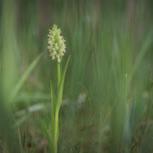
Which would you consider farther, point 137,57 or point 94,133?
point 137,57

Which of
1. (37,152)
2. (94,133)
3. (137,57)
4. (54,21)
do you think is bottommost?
(37,152)

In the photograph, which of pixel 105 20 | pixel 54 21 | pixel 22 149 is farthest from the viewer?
pixel 54 21

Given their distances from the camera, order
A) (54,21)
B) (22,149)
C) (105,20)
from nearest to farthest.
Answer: (22,149), (105,20), (54,21)

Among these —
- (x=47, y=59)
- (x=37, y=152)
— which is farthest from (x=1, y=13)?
(x=37, y=152)

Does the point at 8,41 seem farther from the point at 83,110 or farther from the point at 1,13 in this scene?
the point at 83,110

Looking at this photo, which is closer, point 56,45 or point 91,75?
point 56,45

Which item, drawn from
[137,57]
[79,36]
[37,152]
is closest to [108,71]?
[79,36]

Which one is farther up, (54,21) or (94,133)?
(54,21)
